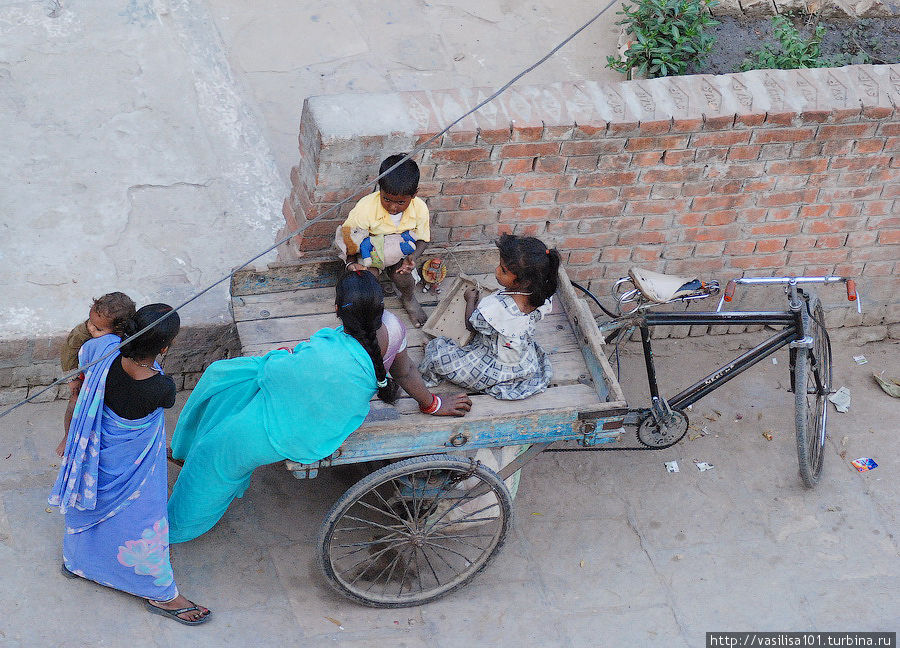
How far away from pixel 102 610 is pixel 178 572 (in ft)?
1.10

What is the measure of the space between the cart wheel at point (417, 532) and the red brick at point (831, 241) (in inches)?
87.7

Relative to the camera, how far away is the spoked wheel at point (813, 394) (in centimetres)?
451

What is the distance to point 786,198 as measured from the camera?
188 inches

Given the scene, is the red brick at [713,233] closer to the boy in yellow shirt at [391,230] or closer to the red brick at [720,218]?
the red brick at [720,218]

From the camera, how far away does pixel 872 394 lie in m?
5.34

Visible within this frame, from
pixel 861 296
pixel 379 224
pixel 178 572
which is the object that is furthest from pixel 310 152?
pixel 861 296

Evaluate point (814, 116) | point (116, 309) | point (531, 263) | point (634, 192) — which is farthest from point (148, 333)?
point (814, 116)

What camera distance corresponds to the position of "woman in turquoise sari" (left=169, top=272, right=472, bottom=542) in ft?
11.1

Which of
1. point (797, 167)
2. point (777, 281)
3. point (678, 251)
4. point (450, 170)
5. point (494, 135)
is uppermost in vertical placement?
point (494, 135)

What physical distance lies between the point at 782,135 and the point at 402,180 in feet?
6.09

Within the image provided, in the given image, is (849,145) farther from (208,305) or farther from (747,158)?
→ (208,305)

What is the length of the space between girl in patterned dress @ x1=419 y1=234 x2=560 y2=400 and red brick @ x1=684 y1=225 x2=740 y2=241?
1.27m

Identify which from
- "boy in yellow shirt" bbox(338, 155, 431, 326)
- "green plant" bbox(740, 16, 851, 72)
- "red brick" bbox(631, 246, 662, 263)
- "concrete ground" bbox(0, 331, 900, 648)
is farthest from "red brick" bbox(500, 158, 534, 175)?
"green plant" bbox(740, 16, 851, 72)

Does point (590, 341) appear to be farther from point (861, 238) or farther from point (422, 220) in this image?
point (861, 238)
